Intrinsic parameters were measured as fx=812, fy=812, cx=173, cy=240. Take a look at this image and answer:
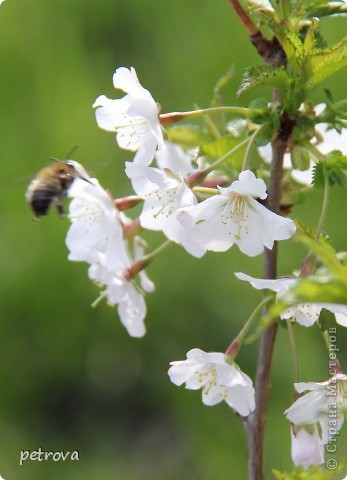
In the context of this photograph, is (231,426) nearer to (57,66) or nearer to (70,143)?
(70,143)

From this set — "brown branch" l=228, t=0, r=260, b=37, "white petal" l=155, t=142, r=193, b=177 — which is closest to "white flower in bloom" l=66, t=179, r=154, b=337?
"white petal" l=155, t=142, r=193, b=177

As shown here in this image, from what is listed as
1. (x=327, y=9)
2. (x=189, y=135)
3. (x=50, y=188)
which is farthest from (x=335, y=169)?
(x=50, y=188)

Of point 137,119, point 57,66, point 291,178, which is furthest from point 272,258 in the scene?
point 57,66

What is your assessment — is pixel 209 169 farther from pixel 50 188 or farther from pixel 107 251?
pixel 50 188

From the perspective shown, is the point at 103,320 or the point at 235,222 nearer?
the point at 235,222

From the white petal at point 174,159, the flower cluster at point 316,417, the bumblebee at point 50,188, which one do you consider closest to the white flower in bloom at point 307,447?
the flower cluster at point 316,417

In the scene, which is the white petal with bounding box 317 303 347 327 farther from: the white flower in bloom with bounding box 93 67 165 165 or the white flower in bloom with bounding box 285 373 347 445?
the white flower in bloom with bounding box 93 67 165 165
